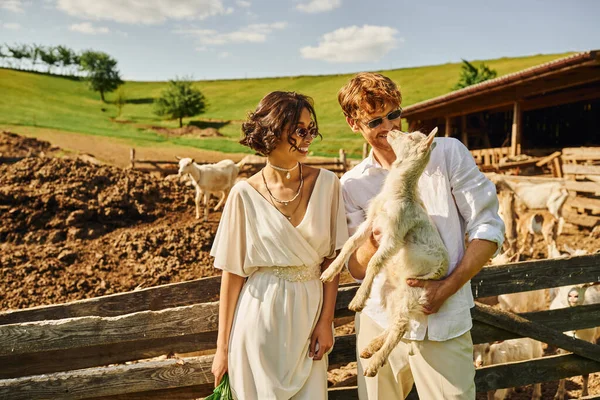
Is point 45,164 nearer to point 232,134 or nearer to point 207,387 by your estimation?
point 207,387

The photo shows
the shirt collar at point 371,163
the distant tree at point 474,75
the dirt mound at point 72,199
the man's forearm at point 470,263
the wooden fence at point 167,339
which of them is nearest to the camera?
the man's forearm at point 470,263

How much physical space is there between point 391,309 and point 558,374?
225cm

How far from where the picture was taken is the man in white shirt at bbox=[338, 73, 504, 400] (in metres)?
2.26

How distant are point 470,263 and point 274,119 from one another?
1.27 metres

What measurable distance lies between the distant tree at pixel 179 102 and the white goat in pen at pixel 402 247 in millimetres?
52554

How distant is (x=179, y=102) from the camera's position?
172 feet

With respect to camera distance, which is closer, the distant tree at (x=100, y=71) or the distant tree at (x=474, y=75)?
the distant tree at (x=474, y=75)

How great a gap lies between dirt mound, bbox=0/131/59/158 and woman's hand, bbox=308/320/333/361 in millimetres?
20922

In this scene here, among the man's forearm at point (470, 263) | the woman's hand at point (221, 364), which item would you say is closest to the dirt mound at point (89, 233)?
the woman's hand at point (221, 364)

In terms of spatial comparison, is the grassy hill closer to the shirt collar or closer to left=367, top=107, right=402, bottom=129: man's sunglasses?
the shirt collar

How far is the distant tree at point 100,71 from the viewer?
210 feet

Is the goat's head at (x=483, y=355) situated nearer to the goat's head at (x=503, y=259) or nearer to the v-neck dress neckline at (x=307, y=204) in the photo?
the goat's head at (x=503, y=259)

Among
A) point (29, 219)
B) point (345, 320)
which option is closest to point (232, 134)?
point (29, 219)

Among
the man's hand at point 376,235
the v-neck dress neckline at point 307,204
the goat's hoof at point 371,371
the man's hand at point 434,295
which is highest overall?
the v-neck dress neckline at point 307,204
